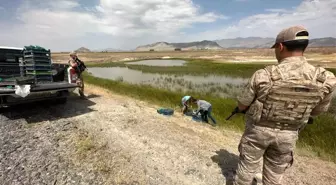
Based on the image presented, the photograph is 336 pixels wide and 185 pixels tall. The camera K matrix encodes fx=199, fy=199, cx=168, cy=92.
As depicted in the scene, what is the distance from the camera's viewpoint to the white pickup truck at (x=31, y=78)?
5.69 metres

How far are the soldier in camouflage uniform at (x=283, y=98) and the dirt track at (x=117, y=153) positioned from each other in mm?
1354

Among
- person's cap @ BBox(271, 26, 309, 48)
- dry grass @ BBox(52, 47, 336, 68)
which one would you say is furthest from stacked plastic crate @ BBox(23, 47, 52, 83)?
dry grass @ BBox(52, 47, 336, 68)

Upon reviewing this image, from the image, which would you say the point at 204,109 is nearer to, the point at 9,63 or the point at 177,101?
the point at 177,101

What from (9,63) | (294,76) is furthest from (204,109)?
(9,63)

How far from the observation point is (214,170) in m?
3.84

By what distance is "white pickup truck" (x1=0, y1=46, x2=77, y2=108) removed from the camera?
5691mm

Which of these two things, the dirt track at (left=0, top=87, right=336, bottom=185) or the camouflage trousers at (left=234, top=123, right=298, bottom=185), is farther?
the dirt track at (left=0, top=87, right=336, bottom=185)

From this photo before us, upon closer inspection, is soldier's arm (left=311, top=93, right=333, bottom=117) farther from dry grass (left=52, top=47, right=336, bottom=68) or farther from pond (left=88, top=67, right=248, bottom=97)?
dry grass (left=52, top=47, right=336, bottom=68)

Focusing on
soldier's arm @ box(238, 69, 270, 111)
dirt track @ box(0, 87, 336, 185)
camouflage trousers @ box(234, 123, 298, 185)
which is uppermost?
soldier's arm @ box(238, 69, 270, 111)

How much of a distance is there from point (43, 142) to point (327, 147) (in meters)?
7.66

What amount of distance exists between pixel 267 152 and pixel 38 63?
23.6 ft

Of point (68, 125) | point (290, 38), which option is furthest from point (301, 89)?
point (68, 125)

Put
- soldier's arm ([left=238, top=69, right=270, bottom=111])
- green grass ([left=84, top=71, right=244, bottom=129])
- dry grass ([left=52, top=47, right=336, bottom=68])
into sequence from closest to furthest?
soldier's arm ([left=238, top=69, right=270, bottom=111])
green grass ([left=84, top=71, right=244, bottom=129])
dry grass ([left=52, top=47, right=336, bottom=68])

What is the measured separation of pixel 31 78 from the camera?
6.07 m
